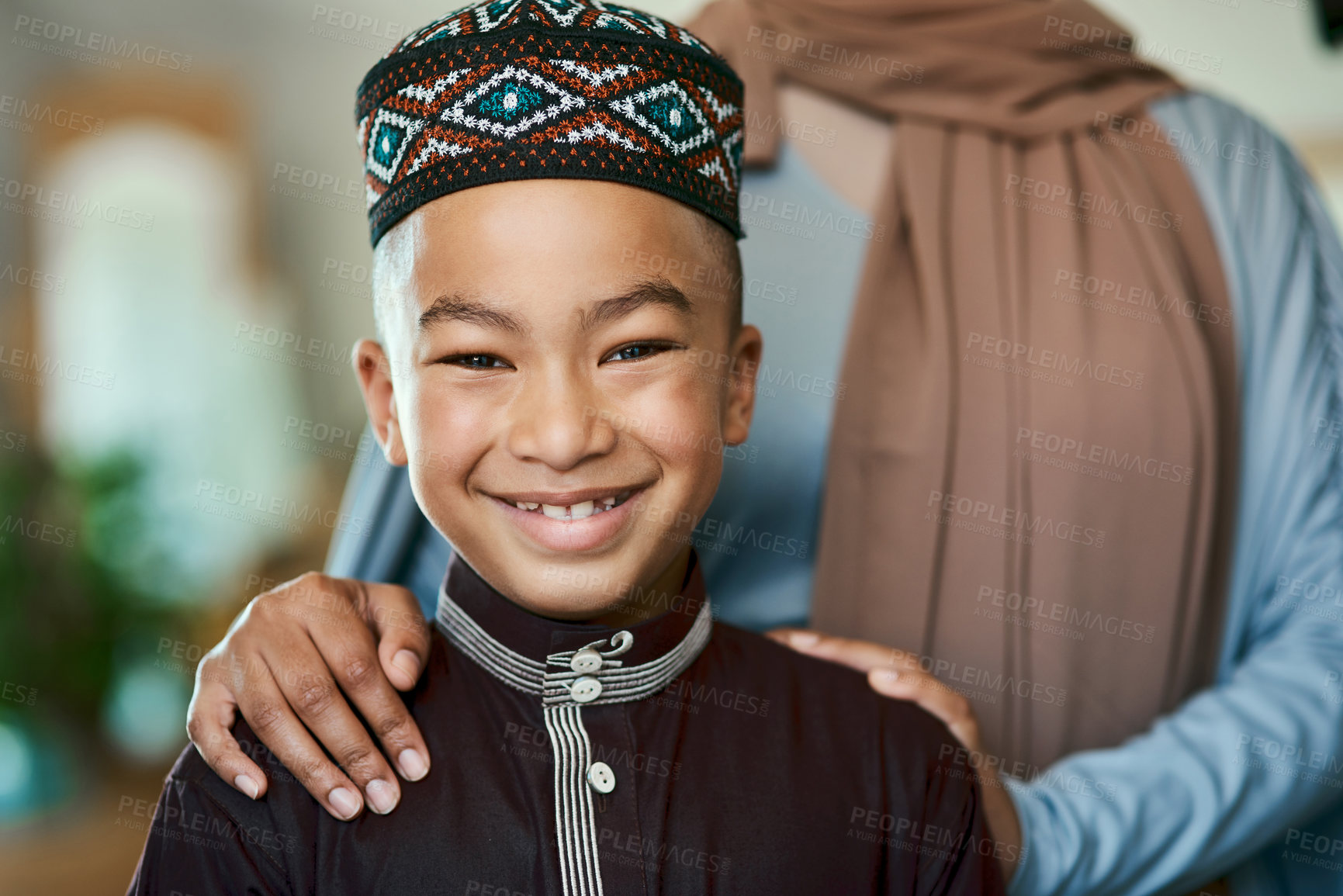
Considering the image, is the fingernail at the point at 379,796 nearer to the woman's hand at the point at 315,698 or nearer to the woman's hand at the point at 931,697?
the woman's hand at the point at 315,698

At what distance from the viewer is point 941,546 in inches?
62.7

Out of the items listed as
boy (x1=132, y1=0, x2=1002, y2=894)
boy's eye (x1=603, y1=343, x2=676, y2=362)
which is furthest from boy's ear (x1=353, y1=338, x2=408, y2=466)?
boy's eye (x1=603, y1=343, x2=676, y2=362)

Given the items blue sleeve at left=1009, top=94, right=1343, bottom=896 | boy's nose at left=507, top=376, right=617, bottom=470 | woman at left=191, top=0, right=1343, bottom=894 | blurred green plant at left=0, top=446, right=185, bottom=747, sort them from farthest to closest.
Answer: blurred green plant at left=0, top=446, right=185, bottom=747 < woman at left=191, top=0, right=1343, bottom=894 < blue sleeve at left=1009, top=94, right=1343, bottom=896 < boy's nose at left=507, top=376, right=617, bottom=470

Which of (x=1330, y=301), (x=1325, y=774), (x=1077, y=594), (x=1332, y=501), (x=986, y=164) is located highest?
(x=986, y=164)

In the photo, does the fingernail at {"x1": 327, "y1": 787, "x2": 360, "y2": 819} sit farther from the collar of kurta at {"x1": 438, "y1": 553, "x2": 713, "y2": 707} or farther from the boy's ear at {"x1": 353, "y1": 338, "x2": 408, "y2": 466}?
the boy's ear at {"x1": 353, "y1": 338, "x2": 408, "y2": 466}

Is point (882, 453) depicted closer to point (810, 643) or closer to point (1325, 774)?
point (810, 643)

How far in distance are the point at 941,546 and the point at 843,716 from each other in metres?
0.56

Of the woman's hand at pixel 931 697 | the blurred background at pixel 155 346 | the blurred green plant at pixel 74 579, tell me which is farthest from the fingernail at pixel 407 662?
the blurred green plant at pixel 74 579

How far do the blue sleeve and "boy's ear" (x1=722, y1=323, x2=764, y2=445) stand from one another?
61cm

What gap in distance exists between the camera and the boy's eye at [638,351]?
92cm

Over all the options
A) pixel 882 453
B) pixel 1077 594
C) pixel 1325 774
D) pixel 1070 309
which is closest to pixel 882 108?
pixel 1070 309

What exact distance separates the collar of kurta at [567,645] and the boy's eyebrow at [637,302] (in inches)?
10.5

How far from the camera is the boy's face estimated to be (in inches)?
34.5

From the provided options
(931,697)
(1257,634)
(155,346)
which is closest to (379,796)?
(931,697)
